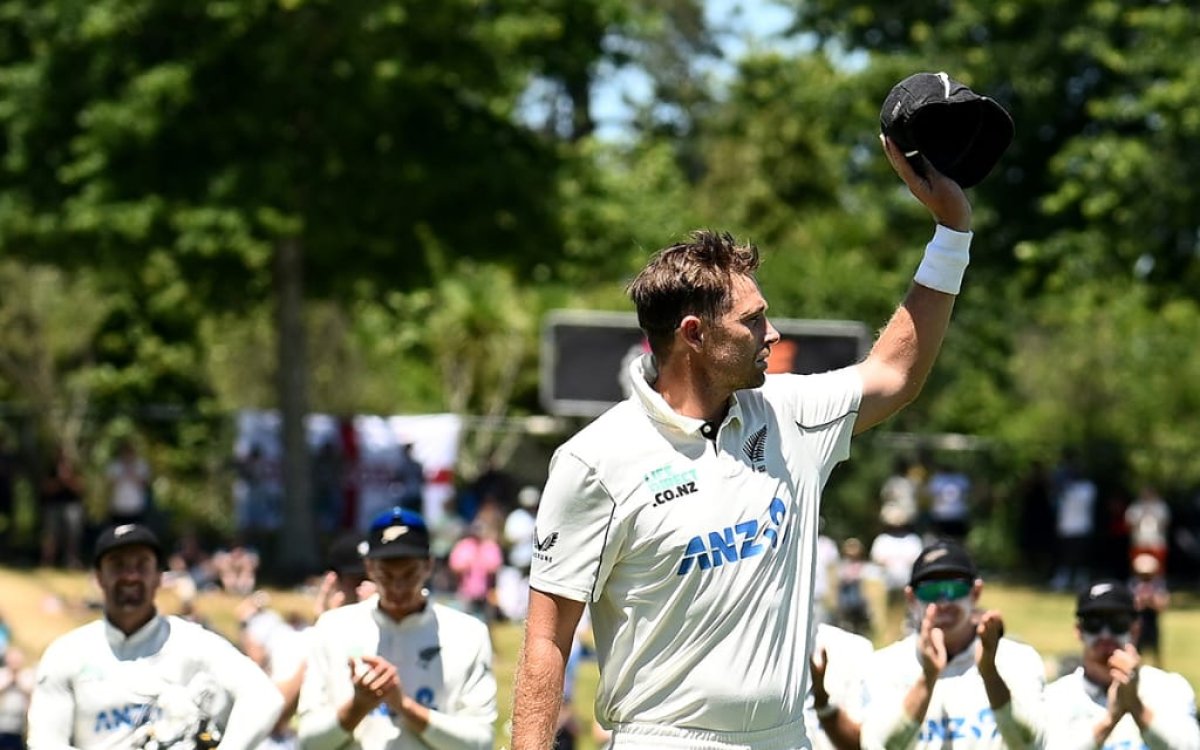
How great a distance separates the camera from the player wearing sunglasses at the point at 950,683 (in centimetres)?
729

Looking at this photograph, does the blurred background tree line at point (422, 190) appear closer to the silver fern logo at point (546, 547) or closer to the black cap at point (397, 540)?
the black cap at point (397, 540)

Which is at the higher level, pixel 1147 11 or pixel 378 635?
pixel 1147 11

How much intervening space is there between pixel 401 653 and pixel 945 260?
11.3 ft

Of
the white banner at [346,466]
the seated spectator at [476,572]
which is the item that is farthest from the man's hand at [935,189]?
the white banner at [346,466]

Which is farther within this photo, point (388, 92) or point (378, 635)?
point (388, 92)

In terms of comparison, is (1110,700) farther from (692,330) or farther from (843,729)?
(692,330)

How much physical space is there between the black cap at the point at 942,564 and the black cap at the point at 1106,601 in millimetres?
460

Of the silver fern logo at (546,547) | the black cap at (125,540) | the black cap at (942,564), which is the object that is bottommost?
the black cap at (125,540)

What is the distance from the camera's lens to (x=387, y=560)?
8086mm

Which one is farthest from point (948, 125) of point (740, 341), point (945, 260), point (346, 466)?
point (346, 466)

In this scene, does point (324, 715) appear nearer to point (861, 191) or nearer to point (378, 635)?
point (378, 635)

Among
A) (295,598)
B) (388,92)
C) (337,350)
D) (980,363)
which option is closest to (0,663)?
(295,598)

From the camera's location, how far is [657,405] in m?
5.22

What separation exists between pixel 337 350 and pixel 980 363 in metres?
12.0
